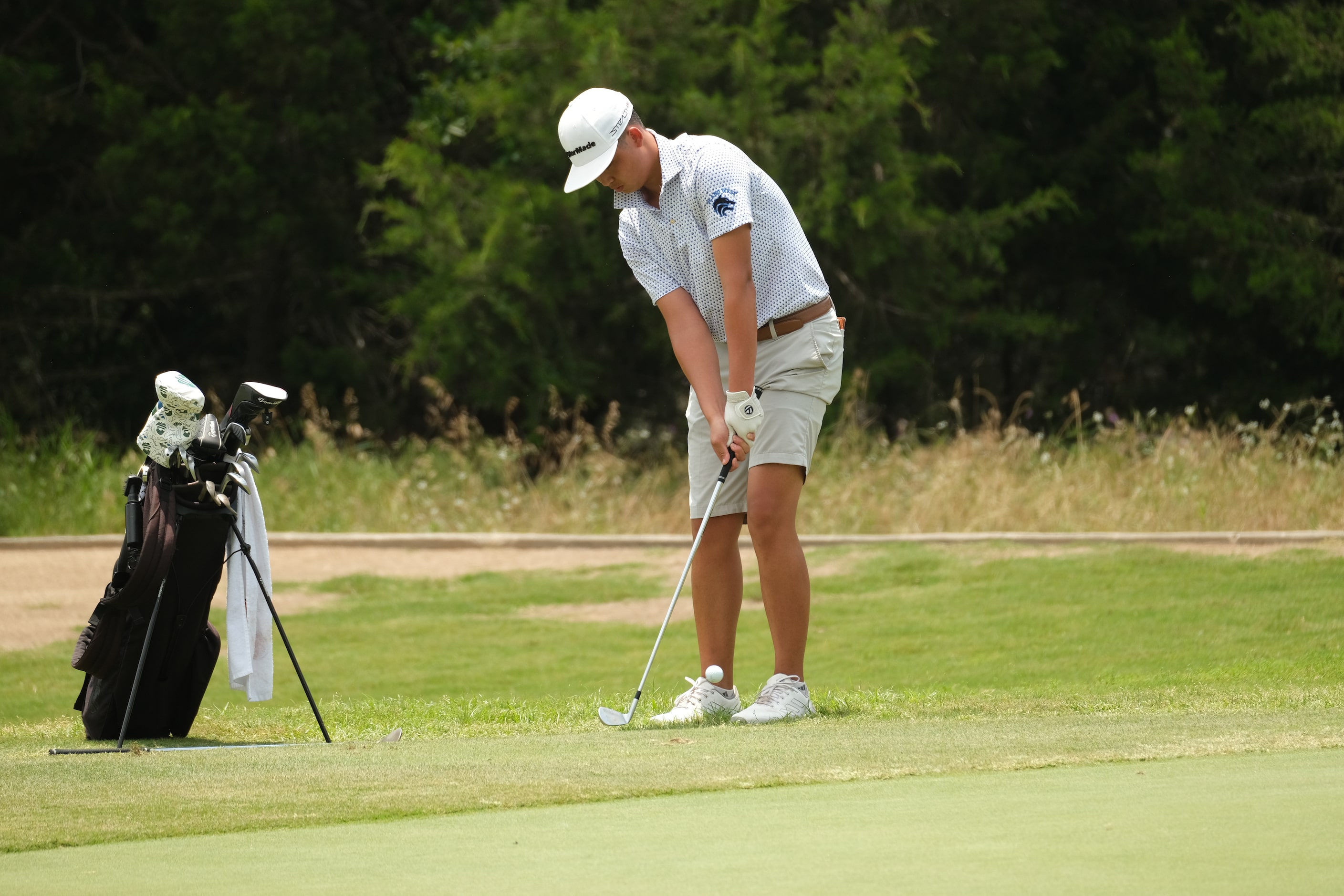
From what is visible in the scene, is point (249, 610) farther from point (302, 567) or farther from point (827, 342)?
point (302, 567)

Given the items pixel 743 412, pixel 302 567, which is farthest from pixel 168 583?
pixel 302 567

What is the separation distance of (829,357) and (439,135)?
13.6 meters

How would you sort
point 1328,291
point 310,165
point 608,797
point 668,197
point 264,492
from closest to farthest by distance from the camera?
point 608,797, point 668,197, point 264,492, point 1328,291, point 310,165

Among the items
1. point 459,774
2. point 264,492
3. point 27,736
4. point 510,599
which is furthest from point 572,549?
point 459,774

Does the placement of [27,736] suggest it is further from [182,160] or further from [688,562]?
[182,160]

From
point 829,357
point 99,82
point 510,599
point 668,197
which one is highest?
point 99,82

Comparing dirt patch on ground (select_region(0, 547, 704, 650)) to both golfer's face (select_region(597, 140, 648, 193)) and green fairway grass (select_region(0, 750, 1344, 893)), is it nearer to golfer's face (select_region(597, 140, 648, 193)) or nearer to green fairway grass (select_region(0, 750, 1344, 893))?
golfer's face (select_region(597, 140, 648, 193))

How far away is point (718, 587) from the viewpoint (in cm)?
543

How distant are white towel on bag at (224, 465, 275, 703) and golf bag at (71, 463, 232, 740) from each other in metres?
0.07

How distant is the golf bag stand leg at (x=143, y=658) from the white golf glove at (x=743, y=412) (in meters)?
1.84

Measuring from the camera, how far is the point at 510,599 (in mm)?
10164

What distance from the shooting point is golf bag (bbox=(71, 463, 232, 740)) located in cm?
542

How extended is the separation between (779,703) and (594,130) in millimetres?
1780

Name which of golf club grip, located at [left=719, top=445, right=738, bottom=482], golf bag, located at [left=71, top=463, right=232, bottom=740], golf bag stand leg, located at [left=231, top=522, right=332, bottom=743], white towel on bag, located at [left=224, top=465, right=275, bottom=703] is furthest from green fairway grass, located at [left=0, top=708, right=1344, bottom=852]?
golf club grip, located at [left=719, top=445, right=738, bottom=482]
